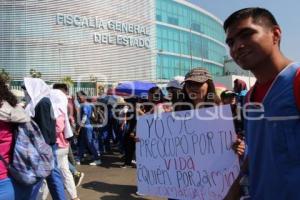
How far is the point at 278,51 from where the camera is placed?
6.52 ft

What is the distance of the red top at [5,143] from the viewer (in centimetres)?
364

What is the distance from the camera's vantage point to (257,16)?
6.72ft

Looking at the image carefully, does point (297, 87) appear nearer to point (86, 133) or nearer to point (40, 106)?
point (40, 106)

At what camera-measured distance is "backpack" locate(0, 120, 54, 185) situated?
3.70 metres

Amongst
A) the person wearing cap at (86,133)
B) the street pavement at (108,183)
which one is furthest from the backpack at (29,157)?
the person wearing cap at (86,133)

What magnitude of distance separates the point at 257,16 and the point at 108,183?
6.98 meters

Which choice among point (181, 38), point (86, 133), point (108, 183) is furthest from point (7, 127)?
point (181, 38)

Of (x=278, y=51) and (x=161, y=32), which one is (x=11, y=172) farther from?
(x=161, y=32)

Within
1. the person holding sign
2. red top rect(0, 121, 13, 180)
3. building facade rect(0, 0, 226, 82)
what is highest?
building facade rect(0, 0, 226, 82)

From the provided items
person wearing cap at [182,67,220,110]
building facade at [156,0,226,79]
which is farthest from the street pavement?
building facade at [156,0,226,79]

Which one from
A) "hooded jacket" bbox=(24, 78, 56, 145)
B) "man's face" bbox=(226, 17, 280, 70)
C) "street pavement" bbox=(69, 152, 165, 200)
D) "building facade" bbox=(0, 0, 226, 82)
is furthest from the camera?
"building facade" bbox=(0, 0, 226, 82)

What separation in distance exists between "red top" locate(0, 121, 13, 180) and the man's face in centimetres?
226

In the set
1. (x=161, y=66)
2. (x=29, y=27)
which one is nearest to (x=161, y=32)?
(x=161, y=66)

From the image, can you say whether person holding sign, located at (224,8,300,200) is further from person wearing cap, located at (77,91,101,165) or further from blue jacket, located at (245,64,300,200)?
person wearing cap, located at (77,91,101,165)
